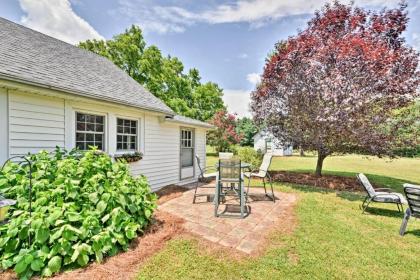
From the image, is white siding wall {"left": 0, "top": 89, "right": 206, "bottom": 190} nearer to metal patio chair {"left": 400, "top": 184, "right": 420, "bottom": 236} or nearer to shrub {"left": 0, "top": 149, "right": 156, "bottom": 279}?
shrub {"left": 0, "top": 149, "right": 156, "bottom": 279}

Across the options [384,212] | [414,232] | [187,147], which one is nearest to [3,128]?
[187,147]

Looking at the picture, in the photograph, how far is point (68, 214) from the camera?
112 inches

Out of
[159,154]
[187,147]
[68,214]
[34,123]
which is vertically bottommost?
[68,214]

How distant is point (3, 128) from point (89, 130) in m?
1.76

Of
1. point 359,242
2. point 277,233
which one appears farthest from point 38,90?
point 359,242

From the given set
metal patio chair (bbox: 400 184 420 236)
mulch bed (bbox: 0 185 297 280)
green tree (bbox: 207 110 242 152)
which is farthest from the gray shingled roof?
green tree (bbox: 207 110 242 152)

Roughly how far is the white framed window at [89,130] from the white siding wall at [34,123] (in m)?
0.49

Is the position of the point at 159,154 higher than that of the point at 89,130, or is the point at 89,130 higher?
the point at 89,130

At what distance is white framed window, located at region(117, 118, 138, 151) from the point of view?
20.5ft

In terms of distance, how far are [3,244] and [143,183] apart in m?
2.03

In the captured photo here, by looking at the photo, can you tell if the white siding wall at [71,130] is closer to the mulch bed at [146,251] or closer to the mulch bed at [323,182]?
the mulch bed at [146,251]

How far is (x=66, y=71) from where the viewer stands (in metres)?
5.43

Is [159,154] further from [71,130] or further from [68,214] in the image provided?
[68,214]

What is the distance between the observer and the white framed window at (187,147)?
8.87 metres
